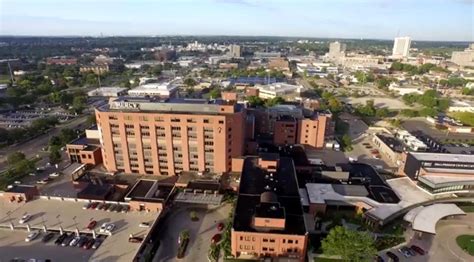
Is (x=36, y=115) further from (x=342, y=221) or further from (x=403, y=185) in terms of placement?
(x=403, y=185)

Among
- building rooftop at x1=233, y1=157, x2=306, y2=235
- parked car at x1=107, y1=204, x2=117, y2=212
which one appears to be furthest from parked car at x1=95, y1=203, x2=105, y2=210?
building rooftop at x1=233, y1=157, x2=306, y2=235

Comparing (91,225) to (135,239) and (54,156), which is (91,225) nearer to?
(135,239)

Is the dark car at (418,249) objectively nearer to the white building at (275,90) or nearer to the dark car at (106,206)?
the dark car at (106,206)

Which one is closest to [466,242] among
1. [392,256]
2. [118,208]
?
[392,256]

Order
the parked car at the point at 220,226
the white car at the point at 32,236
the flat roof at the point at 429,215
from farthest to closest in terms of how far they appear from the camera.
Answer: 1. the parked car at the point at 220,226
2. the flat roof at the point at 429,215
3. the white car at the point at 32,236

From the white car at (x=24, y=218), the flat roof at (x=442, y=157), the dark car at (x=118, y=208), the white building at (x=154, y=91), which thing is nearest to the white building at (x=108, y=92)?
the white building at (x=154, y=91)

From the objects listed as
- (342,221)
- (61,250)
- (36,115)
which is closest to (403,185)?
(342,221)
